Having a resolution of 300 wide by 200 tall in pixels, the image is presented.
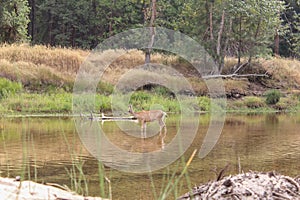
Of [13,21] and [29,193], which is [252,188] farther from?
[13,21]

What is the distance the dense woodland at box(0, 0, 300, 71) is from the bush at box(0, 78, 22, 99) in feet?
18.4

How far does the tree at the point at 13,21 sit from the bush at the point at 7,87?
219 inches

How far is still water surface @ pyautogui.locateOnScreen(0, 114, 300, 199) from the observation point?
6.38m

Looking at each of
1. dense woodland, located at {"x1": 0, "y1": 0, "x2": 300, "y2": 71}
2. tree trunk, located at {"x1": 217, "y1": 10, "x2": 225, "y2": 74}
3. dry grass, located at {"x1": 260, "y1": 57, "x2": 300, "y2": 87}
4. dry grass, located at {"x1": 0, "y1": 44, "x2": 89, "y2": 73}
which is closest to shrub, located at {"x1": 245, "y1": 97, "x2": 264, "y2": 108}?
tree trunk, located at {"x1": 217, "y1": 10, "x2": 225, "y2": 74}

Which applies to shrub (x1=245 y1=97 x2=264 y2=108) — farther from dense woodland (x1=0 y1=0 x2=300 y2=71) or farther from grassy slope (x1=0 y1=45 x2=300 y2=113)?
dense woodland (x1=0 y1=0 x2=300 y2=71)

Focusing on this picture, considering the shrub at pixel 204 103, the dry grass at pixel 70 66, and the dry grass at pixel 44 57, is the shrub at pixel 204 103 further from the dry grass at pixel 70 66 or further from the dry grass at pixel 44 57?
the dry grass at pixel 44 57

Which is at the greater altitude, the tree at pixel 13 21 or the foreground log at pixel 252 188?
the tree at pixel 13 21

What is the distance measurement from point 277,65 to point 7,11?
1109 centimetres

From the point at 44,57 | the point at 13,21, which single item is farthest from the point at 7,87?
the point at 13,21

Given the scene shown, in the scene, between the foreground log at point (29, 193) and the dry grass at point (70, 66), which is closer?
the foreground log at point (29, 193)

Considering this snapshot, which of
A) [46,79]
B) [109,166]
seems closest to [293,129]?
[109,166]

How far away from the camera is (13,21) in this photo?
2311 centimetres

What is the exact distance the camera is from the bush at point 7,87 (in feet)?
56.0

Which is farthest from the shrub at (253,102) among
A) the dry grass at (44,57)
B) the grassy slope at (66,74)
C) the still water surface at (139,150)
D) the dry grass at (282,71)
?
the dry grass at (44,57)
